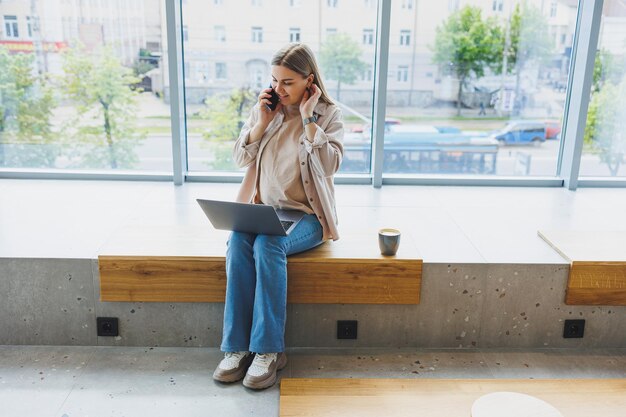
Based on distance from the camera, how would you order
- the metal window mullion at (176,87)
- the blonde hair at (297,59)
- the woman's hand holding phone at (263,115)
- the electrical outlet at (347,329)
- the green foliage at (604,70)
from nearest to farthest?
1. the blonde hair at (297,59)
2. the woman's hand holding phone at (263,115)
3. the electrical outlet at (347,329)
4. the metal window mullion at (176,87)
5. the green foliage at (604,70)

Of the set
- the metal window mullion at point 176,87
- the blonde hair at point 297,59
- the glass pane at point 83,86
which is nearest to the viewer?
the blonde hair at point 297,59

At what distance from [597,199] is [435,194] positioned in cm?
98

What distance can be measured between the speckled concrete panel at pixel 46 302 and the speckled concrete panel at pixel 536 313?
5.56 feet

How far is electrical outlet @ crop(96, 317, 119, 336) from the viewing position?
Answer: 2.52 meters

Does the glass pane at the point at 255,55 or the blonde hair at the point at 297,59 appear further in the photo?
the glass pane at the point at 255,55

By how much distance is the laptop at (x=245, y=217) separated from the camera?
7.04 ft

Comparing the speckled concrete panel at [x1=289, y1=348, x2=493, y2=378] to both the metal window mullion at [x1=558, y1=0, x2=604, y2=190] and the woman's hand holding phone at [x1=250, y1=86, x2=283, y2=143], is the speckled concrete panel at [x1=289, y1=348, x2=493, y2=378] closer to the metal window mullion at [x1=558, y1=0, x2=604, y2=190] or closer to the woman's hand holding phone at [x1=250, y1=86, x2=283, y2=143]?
the woman's hand holding phone at [x1=250, y1=86, x2=283, y2=143]

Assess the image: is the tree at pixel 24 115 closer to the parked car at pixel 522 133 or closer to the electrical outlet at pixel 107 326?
the electrical outlet at pixel 107 326

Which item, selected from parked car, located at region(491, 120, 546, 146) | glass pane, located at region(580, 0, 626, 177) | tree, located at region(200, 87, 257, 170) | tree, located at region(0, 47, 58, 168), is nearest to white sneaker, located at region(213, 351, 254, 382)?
tree, located at region(200, 87, 257, 170)

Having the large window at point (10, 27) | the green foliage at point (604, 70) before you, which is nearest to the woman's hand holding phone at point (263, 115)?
the large window at point (10, 27)

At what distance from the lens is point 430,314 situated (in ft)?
8.37

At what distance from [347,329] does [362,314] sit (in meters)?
0.09

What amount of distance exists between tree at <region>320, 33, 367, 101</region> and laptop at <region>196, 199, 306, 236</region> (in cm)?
170

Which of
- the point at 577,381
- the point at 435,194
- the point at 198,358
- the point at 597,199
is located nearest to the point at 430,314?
the point at 577,381
